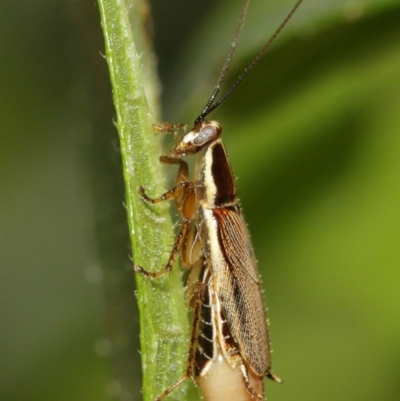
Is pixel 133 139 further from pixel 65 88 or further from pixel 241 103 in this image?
pixel 65 88

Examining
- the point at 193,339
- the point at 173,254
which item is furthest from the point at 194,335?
the point at 173,254

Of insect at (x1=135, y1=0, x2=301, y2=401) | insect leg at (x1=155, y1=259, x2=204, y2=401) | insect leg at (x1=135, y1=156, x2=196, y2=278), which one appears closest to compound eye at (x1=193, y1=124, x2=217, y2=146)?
insect at (x1=135, y1=0, x2=301, y2=401)

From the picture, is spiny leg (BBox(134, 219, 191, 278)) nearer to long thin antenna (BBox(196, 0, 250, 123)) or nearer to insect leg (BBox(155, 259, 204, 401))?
insect leg (BBox(155, 259, 204, 401))

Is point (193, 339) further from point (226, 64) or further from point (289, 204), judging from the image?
point (226, 64)

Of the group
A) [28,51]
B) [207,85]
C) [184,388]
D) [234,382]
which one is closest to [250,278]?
[234,382]

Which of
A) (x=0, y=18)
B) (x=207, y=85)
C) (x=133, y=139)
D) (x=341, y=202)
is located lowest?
(x=341, y=202)

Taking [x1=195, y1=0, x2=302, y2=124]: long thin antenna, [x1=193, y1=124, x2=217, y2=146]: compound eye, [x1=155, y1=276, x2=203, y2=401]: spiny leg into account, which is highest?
[x1=195, y1=0, x2=302, y2=124]: long thin antenna
